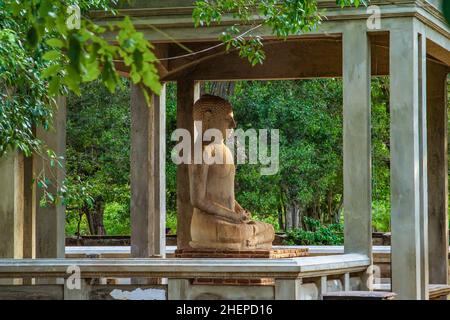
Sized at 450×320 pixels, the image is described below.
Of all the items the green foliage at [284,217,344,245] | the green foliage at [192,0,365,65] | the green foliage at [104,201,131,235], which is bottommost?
the green foliage at [284,217,344,245]

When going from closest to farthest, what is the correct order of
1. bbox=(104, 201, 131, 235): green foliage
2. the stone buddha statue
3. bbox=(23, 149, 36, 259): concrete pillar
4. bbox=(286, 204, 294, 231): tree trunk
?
the stone buddha statue < bbox=(23, 149, 36, 259): concrete pillar < bbox=(286, 204, 294, 231): tree trunk < bbox=(104, 201, 131, 235): green foliage

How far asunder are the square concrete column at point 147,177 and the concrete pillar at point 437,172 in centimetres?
441

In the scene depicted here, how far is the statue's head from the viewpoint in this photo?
48.9ft

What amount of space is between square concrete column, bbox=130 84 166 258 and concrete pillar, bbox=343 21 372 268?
4.84 metres

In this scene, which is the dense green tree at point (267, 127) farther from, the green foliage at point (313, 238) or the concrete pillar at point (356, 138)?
the concrete pillar at point (356, 138)

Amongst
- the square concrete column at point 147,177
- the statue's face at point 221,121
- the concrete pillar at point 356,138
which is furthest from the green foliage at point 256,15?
the square concrete column at point 147,177

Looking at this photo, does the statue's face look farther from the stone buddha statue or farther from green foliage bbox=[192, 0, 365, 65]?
green foliage bbox=[192, 0, 365, 65]

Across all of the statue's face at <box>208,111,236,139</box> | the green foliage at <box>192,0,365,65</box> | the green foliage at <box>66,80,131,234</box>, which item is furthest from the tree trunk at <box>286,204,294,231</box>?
the green foliage at <box>192,0,365,65</box>

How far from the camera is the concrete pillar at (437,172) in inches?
730

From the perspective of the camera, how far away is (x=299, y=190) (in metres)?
28.5
